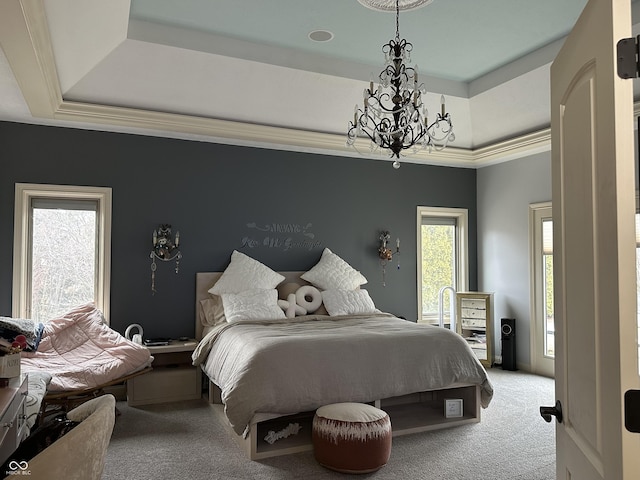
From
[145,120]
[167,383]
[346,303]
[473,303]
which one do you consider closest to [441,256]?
[473,303]

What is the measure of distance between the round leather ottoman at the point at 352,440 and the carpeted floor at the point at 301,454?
0.09 meters

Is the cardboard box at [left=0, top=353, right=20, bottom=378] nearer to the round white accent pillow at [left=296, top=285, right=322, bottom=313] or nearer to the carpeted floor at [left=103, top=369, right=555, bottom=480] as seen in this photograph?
the carpeted floor at [left=103, top=369, right=555, bottom=480]

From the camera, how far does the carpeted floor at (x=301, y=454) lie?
329 cm

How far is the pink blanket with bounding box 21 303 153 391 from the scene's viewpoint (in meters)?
3.99

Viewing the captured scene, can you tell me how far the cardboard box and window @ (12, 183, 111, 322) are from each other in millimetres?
2802

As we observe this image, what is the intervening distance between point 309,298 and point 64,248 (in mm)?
2503

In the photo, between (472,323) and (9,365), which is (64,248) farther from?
(472,323)

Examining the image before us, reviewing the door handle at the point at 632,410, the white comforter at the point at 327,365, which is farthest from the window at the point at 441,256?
the door handle at the point at 632,410

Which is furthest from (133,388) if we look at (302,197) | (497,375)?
(497,375)

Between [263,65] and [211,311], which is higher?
[263,65]

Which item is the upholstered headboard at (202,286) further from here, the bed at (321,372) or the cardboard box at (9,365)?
the cardboard box at (9,365)

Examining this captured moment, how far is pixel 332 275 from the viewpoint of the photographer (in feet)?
19.0

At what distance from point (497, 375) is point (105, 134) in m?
4.98

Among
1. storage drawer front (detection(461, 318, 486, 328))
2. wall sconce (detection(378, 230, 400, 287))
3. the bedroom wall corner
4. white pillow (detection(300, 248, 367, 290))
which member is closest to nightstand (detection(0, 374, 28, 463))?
white pillow (detection(300, 248, 367, 290))
